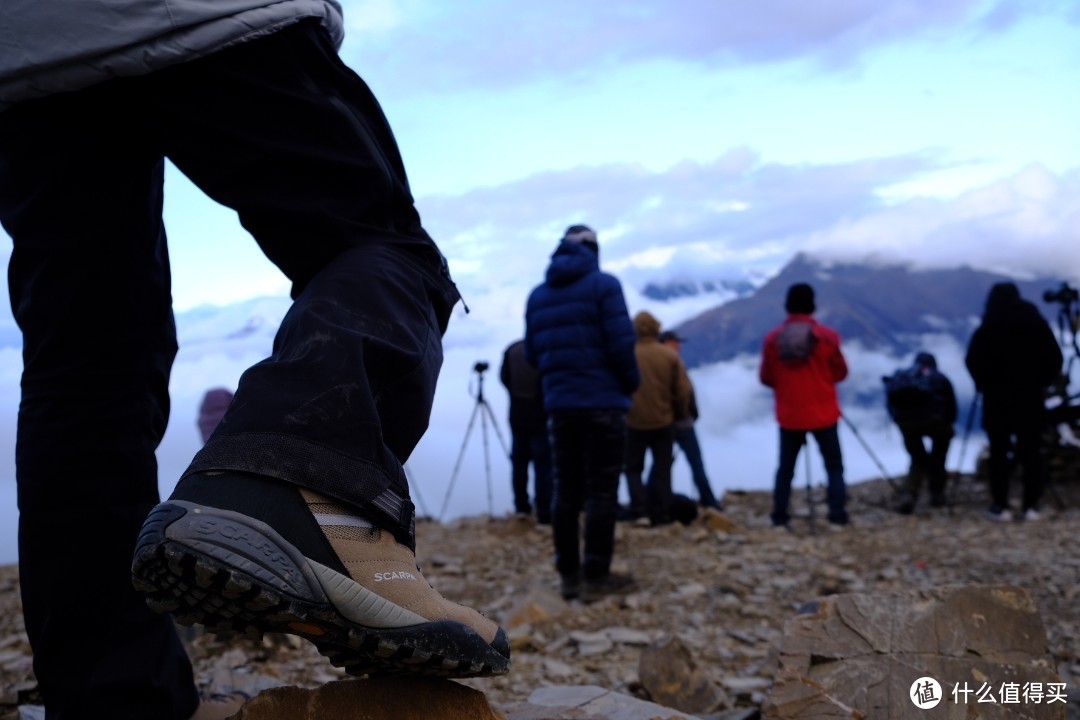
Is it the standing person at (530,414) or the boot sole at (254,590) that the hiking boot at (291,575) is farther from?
the standing person at (530,414)

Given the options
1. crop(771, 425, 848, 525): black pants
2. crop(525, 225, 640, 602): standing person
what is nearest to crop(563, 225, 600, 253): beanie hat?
crop(525, 225, 640, 602): standing person

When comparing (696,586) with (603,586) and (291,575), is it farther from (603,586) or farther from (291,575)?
(291,575)

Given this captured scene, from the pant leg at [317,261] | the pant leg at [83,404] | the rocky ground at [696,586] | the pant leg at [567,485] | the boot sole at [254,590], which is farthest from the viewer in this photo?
the pant leg at [567,485]

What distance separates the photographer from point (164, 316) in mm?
1848

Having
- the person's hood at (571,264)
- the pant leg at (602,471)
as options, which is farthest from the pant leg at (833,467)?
the person's hood at (571,264)

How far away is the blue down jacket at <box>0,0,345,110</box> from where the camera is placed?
1466mm

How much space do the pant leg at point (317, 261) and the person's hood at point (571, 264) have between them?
405 centimetres

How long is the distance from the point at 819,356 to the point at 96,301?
7.61 m

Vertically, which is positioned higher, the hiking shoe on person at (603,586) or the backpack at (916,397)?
the backpack at (916,397)

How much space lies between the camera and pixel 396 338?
1562 mm

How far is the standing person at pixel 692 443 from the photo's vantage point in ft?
32.1

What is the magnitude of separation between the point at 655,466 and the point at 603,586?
351 centimetres

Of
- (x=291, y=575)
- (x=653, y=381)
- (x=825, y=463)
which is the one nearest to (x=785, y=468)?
(x=825, y=463)

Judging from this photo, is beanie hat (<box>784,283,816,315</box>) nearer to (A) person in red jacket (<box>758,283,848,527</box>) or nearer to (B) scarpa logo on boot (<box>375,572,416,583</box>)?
(A) person in red jacket (<box>758,283,848,527</box>)
